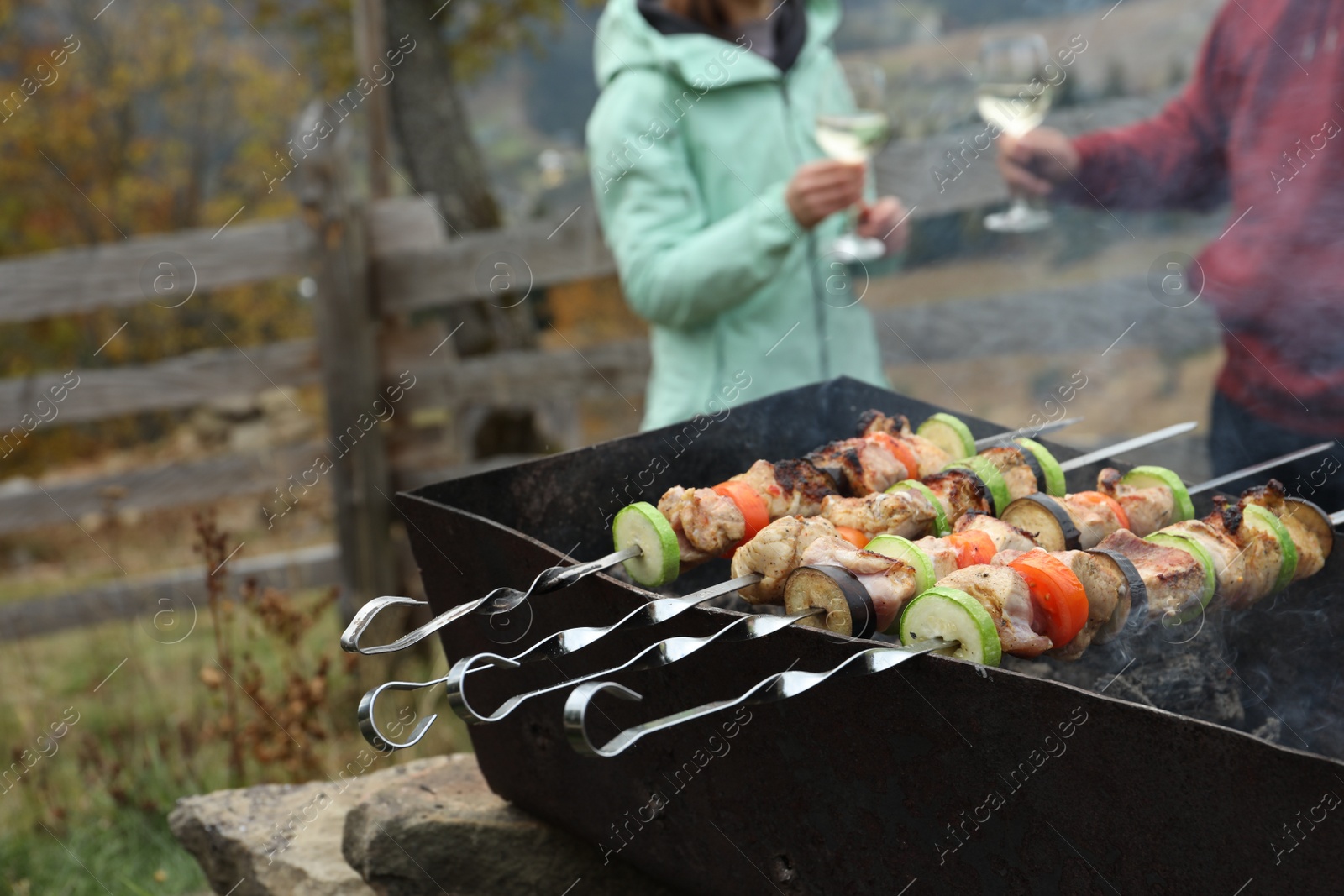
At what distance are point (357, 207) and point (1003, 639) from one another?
4157mm

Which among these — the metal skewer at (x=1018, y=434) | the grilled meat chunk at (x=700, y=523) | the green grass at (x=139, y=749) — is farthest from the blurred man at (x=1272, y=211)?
the green grass at (x=139, y=749)

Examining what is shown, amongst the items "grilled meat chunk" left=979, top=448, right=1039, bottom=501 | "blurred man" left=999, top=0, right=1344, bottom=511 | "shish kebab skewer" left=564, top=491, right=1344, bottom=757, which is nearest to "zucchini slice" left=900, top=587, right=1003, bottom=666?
"shish kebab skewer" left=564, top=491, right=1344, bottom=757

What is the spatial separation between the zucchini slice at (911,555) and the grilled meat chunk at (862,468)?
32 cm

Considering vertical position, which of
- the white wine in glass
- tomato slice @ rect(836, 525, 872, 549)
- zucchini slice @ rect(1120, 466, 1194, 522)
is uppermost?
the white wine in glass

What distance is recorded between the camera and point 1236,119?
2.86m

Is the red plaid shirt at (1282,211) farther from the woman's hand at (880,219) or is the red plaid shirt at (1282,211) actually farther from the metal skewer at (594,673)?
the metal skewer at (594,673)

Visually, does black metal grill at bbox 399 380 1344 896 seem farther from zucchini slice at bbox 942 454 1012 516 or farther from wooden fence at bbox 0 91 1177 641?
wooden fence at bbox 0 91 1177 641

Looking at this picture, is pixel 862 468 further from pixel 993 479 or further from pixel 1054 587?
pixel 1054 587

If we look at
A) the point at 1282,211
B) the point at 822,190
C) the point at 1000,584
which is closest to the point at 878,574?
the point at 1000,584

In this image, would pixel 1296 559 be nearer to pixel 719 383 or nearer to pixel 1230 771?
pixel 1230 771

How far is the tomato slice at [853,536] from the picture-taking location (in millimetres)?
1846

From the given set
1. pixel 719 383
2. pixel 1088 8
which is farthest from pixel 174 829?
pixel 1088 8

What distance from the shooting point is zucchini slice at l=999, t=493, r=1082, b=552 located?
1818 mm

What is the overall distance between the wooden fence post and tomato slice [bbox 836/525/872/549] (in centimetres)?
326
